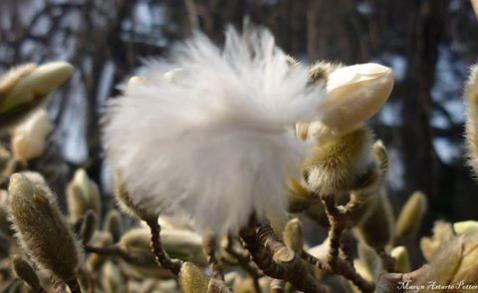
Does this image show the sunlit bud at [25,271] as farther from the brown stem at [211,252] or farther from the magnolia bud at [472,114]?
the magnolia bud at [472,114]

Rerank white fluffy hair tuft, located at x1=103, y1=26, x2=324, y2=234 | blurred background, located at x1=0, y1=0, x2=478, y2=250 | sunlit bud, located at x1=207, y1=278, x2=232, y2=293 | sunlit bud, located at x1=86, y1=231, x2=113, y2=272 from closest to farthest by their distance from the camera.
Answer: white fluffy hair tuft, located at x1=103, y1=26, x2=324, y2=234 → sunlit bud, located at x1=207, y1=278, x2=232, y2=293 → sunlit bud, located at x1=86, y1=231, x2=113, y2=272 → blurred background, located at x1=0, y1=0, x2=478, y2=250

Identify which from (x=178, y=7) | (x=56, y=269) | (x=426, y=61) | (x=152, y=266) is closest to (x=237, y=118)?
(x=56, y=269)

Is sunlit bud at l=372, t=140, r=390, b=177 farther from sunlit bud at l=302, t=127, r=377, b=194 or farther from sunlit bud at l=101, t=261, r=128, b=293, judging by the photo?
sunlit bud at l=101, t=261, r=128, b=293

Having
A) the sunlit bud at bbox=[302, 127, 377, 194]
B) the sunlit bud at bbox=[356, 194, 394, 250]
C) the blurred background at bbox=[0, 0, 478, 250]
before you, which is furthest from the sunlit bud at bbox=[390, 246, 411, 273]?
the blurred background at bbox=[0, 0, 478, 250]

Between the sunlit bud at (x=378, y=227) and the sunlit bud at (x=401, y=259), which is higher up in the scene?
the sunlit bud at (x=378, y=227)

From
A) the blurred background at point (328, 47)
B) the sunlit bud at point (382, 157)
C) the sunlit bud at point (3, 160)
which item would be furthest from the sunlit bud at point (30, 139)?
the blurred background at point (328, 47)

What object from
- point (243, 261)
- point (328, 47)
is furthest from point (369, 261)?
point (328, 47)
